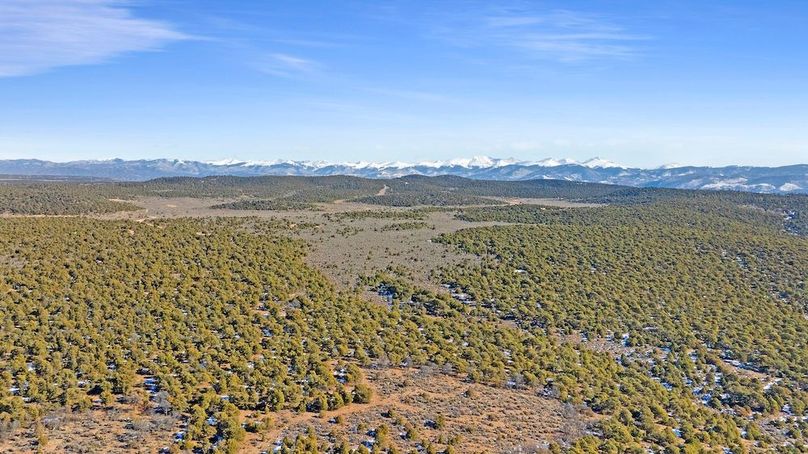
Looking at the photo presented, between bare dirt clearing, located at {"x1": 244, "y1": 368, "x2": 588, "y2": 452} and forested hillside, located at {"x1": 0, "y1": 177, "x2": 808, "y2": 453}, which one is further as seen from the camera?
forested hillside, located at {"x1": 0, "y1": 177, "x2": 808, "y2": 453}

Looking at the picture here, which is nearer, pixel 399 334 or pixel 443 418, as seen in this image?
pixel 443 418

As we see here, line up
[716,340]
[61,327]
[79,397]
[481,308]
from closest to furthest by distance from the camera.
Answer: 1. [79,397]
2. [61,327]
3. [716,340]
4. [481,308]

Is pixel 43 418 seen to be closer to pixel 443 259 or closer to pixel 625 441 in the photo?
pixel 625 441

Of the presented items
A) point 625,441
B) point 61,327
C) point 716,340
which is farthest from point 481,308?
point 61,327

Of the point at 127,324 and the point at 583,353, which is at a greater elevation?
the point at 127,324

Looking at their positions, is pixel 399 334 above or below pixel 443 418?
above

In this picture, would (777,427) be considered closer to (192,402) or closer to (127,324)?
(192,402)

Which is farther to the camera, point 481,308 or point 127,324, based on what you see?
point 481,308

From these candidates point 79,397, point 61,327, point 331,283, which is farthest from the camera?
point 331,283

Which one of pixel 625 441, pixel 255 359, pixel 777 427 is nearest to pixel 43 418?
pixel 255 359

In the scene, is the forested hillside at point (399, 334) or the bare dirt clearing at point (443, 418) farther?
the forested hillside at point (399, 334)
